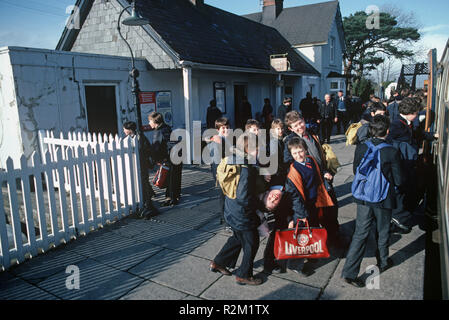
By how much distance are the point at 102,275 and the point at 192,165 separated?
19.0 ft

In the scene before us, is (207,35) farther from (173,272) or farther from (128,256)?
(173,272)

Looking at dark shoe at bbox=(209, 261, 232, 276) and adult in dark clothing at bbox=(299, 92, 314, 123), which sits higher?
adult in dark clothing at bbox=(299, 92, 314, 123)

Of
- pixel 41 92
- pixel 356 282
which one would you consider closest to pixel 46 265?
pixel 356 282

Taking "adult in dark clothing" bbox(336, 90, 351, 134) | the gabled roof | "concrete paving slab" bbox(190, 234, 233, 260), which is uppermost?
the gabled roof

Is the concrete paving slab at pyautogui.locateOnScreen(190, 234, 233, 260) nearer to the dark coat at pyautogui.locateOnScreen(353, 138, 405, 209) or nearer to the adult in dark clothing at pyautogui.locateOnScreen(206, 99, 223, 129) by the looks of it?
the dark coat at pyautogui.locateOnScreen(353, 138, 405, 209)

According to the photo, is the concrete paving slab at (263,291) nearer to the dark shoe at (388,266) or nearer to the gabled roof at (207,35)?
the dark shoe at (388,266)

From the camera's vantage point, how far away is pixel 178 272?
350 cm

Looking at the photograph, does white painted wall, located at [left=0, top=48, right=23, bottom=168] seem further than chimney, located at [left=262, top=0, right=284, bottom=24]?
No

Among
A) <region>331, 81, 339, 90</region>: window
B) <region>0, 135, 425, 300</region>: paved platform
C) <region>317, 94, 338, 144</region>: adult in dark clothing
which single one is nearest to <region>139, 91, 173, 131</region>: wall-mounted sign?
<region>0, 135, 425, 300</region>: paved platform

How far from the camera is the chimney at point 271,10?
78.1 feet

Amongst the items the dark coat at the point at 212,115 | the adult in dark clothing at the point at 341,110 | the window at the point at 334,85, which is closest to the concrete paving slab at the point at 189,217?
the dark coat at the point at 212,115

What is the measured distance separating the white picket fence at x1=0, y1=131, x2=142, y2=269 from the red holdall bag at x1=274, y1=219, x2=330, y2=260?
9.03 feet

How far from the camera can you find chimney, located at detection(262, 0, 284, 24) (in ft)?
78.1
